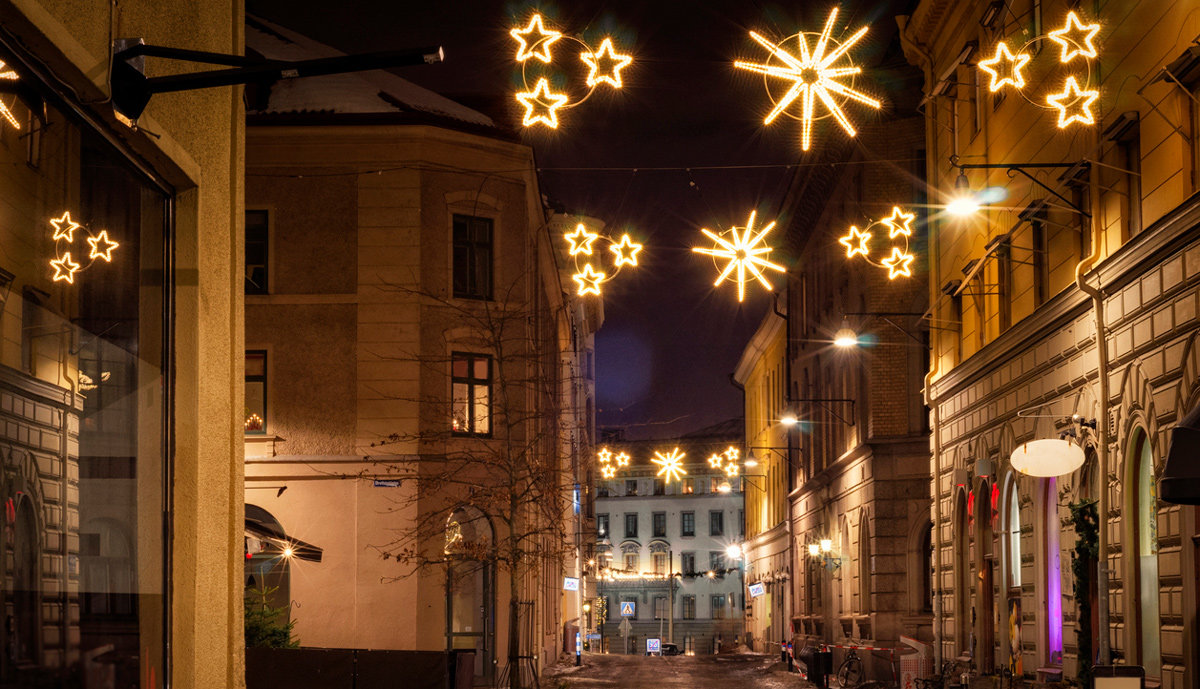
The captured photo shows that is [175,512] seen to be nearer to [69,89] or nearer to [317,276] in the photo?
[69,89]

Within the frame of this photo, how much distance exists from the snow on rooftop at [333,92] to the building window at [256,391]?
17.3ft

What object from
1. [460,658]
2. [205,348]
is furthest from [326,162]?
[205,348]

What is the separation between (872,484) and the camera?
3516cm

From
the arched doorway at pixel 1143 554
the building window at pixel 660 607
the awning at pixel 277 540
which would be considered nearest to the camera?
the arched doorway at pixel 1143 554

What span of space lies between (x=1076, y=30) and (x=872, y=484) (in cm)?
2170

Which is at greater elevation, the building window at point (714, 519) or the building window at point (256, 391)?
the building window at point (256, 391)

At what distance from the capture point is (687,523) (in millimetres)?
118875

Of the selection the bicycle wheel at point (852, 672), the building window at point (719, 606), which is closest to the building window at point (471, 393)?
the bicycle wheel at point (852, 672)

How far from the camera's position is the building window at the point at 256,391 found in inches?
1163

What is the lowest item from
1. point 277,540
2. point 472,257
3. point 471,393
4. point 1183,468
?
point 277,540

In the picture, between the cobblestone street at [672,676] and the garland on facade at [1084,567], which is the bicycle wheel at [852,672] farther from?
the garland on facade at [1084,567]

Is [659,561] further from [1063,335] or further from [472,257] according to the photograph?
[1063,335]

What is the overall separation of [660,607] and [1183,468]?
10686cm

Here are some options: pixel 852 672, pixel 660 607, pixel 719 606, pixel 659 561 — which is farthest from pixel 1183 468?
pixel 659 561
